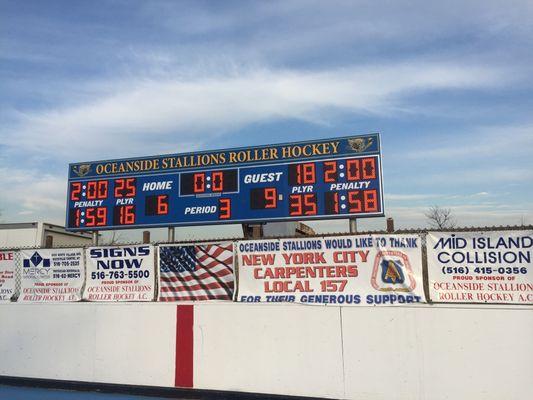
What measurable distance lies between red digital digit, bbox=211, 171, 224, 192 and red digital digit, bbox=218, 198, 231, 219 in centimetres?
30

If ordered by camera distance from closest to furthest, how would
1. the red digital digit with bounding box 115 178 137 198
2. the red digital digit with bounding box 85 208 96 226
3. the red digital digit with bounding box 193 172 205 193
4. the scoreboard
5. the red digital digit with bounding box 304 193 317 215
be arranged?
the scoreboard < the red digital digit with bounding box 304 193 317 215 < the red digital digit with bounding box 193 172 205 193 < the red digital digit with bounding box 115 178 137 198 < the red digital digit with bounding box 85 208 96 226

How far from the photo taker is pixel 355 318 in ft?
25.2

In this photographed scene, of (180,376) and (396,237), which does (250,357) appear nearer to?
(180,376)

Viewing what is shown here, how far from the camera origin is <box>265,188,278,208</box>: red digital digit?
10914mm

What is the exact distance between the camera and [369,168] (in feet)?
34.2

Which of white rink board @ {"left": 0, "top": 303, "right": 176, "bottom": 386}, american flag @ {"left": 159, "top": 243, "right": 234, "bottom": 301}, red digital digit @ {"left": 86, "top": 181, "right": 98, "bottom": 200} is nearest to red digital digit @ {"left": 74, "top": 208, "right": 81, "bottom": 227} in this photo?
red digital digit @ {"left": 86, "top": 181, "right": 98, "bottom": 200}

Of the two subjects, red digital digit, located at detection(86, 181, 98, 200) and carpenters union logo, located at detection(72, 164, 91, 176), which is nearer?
red digital digit, located at detection(86, 181, 98, 200)

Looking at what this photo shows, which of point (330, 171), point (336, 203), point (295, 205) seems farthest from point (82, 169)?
point (336, 203)

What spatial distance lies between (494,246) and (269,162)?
214 inches

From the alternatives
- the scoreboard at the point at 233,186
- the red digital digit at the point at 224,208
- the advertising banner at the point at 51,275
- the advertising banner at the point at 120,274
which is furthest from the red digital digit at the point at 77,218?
the red digital digit at the point at 224,208

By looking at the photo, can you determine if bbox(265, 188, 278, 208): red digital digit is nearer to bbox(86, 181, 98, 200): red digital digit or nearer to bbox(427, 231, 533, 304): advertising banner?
bbox(427, 231, 533, 304): advertising banner

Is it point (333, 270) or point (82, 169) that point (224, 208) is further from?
point (82, 169)

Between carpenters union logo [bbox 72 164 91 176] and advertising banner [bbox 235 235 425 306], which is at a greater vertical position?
carpenters union logo [bbox 72 164 91 176]

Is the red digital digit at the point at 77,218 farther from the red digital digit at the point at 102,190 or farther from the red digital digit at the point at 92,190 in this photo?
the red digital digit at the point at 102,190
